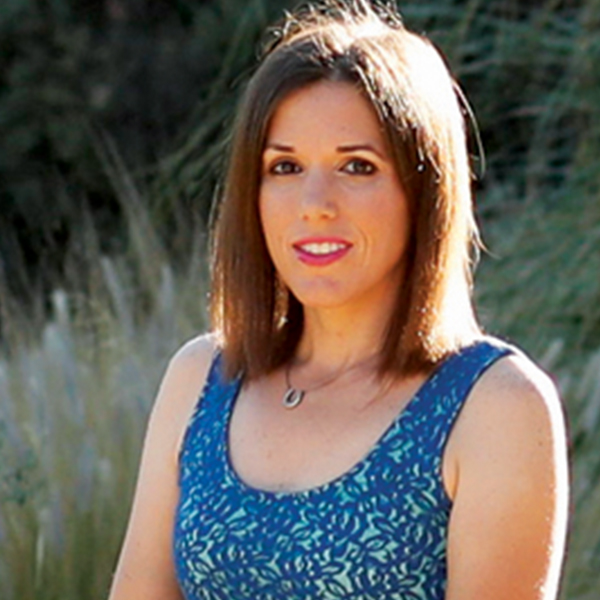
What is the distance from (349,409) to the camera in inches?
118

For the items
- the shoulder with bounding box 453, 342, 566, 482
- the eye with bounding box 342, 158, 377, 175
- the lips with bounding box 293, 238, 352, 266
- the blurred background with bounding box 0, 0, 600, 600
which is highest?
the eye with bounding box 342, 158, 377, 175

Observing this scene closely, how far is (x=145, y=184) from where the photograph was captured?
31.4ft

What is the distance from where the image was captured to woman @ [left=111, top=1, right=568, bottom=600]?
9.22ft

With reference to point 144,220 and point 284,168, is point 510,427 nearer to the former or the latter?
point 284,168

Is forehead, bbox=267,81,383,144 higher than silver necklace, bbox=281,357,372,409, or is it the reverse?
forehead, bbox=267,81,383,144

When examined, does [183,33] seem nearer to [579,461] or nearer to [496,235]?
[496,235]

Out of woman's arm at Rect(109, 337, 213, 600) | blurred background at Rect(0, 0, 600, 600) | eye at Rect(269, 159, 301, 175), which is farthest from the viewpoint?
blurred background at Rect(0, 0, 600, 600)

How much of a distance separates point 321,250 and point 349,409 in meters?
0.25

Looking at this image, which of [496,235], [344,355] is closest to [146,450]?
[344,355]

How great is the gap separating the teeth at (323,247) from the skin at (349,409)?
0.06ft

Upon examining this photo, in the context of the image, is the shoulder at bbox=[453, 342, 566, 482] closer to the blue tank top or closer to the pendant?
the blue tank top

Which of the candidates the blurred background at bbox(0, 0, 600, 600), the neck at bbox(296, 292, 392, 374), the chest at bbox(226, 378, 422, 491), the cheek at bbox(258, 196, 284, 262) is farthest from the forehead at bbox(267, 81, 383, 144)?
the blurred background at bbox(0, 0, 600, 600)

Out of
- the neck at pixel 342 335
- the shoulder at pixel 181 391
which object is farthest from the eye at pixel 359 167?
the shoulder at pixel 181 391

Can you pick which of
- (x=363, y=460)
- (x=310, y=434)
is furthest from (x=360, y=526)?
(x=310, y=434)
